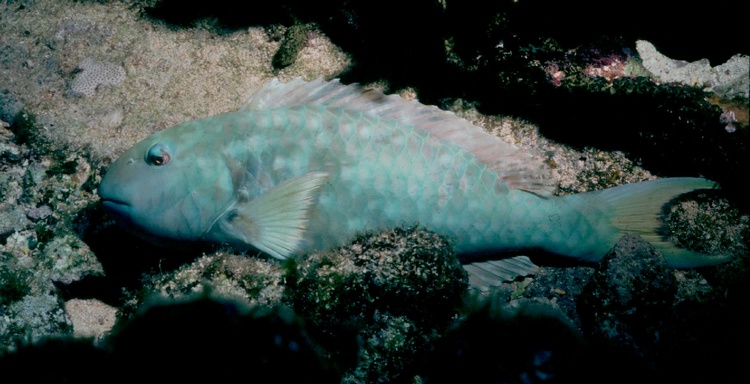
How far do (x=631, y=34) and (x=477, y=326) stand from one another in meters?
2.35

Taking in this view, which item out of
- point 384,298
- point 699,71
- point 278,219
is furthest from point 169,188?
point 699,71

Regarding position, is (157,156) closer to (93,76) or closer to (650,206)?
(93,76)

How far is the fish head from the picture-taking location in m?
2.71

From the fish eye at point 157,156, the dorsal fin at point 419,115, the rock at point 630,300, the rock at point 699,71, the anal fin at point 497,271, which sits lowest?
the anal fin at point 497,271

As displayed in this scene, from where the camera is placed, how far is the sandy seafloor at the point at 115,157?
2492 millimetres

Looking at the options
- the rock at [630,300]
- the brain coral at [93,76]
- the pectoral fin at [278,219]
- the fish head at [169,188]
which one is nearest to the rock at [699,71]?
the rock at [630,300]

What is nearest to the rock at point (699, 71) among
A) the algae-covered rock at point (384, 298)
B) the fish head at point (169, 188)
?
the algae-covered rock at point (384, 298)

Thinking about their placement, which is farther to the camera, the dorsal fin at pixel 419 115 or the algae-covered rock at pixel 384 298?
the dorsal fin at pixel 419 115

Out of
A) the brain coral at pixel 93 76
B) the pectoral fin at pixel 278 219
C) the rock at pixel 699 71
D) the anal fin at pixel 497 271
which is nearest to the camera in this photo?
the pectoral fin at pixel 278 219

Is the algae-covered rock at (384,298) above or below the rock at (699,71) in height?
below

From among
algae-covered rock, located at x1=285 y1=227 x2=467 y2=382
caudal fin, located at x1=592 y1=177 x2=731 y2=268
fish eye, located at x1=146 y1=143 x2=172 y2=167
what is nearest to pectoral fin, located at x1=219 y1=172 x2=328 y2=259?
algae-covered rock, located at x1=285 y1=227 x2=467 y2=382

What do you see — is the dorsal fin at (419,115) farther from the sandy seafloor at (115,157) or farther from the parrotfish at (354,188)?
the sandy seafloor at (115,157)

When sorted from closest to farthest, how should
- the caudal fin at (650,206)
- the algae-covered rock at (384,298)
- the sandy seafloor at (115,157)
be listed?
1. the algae-covered rock at (384,298)
2. the sandy seafloor at (115,157)
3. the caudal fin at (650,206)

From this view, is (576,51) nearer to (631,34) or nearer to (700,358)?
(631,34)
